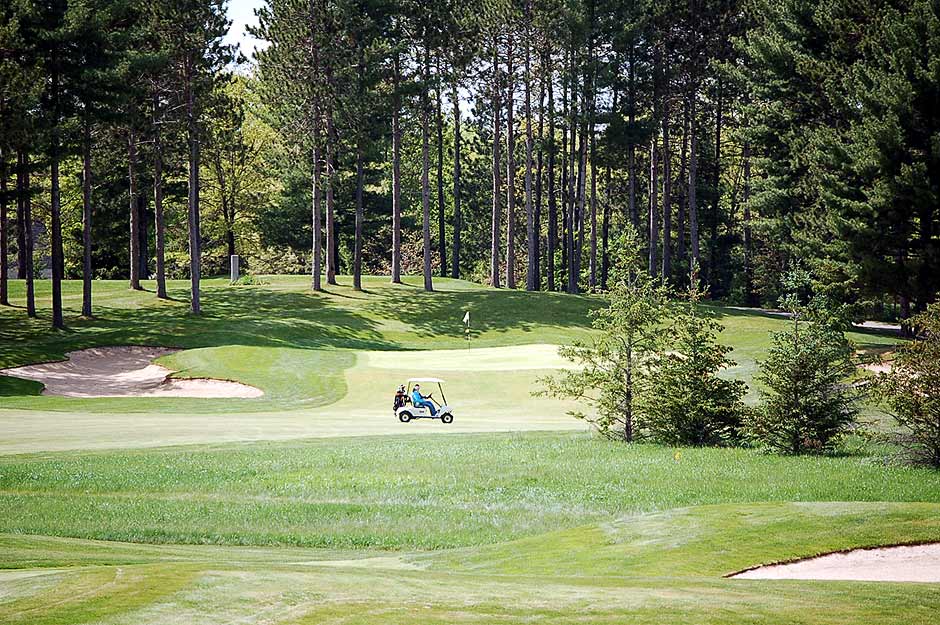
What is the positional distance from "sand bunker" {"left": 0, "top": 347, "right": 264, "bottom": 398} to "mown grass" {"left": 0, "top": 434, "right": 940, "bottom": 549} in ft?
41.0

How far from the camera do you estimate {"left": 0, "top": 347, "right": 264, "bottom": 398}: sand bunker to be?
3425cm

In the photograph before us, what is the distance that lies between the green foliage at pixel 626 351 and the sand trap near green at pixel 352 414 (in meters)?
3.88

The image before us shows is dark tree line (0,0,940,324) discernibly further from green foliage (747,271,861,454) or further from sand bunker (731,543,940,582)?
sand bunker (731,543,940,582)

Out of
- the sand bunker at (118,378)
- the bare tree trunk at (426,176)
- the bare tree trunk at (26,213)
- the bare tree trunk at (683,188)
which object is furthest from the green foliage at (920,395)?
the bare tree trunk at (683,188)

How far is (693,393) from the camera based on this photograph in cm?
2267

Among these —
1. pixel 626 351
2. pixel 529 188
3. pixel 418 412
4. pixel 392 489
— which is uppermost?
pixel 529 188

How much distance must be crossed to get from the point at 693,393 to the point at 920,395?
5265 millimetres

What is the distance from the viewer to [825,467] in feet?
61.4

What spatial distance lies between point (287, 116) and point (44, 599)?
154 feet

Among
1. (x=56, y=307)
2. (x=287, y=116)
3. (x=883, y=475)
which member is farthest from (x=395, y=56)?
(x=883, y=475)

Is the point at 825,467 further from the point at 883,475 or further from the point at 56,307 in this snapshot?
the point at 56,307

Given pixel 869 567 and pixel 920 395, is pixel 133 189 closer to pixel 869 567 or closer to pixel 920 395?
pixel 920 395

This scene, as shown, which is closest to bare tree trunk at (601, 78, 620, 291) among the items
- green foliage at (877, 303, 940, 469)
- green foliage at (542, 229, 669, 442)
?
green foliage at (542, 229, 669, 442)

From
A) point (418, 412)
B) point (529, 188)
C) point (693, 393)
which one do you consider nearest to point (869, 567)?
point (693, 393)
